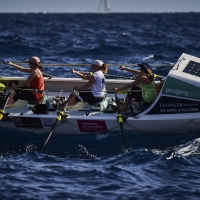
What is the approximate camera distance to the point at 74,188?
10.0 meters

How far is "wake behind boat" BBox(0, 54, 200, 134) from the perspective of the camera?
1271 cm

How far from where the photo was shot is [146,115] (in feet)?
43.0

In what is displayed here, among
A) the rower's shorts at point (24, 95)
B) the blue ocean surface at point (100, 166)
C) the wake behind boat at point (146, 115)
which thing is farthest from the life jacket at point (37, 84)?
the blue ocean surface at point (100, 166)

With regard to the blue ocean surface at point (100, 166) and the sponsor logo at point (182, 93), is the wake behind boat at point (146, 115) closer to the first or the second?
the sponsor logo at point (182, 93)

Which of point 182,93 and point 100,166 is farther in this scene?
point 182,93

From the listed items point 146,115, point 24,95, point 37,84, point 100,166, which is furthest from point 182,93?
point 24,95

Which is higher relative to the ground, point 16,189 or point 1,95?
point 1,95

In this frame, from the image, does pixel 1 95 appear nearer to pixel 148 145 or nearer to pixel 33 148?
pixel 33 148

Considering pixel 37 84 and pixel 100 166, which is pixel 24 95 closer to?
pixel 37 84

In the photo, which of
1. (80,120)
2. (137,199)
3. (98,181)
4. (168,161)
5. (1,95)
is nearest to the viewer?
(137,199)

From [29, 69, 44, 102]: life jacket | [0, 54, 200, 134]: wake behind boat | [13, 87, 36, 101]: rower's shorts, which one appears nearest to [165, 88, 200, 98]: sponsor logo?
[0, 54, 200, 134]: wake behind boat

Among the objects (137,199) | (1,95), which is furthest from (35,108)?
(137,199)

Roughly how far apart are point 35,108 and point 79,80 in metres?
2.32

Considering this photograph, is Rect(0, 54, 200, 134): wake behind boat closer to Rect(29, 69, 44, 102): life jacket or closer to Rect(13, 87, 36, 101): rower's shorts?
Rect(13, 87, 36, 101): rower's shorts
